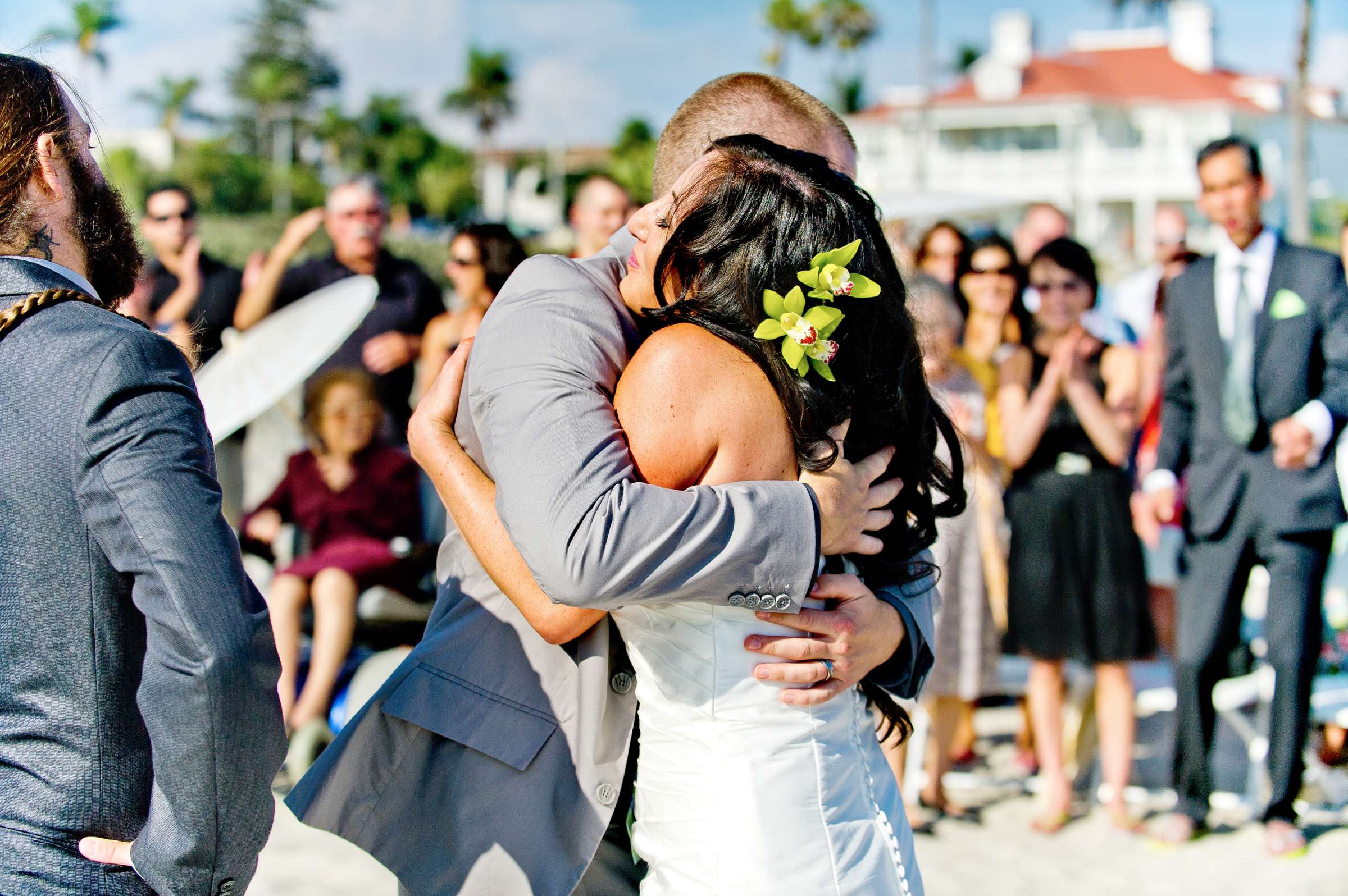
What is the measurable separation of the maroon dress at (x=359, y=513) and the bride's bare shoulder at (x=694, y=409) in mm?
3662

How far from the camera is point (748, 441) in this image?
5.80 ft

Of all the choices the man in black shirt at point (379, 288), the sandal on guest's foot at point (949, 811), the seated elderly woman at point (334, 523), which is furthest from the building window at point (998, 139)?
the sandal on guest's foot at point (949, 811)

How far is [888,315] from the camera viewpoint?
1.93m

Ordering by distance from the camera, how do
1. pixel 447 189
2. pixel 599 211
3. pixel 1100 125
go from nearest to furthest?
pixel 599 211 < pixel 1100 125 < pixel 447 189

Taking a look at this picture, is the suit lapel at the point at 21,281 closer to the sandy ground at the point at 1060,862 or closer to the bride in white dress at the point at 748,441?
the bride in white dress at the point at 748,441

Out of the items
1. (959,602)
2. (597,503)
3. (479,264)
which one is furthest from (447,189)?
(597,503)

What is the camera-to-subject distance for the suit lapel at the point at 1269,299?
4547mm

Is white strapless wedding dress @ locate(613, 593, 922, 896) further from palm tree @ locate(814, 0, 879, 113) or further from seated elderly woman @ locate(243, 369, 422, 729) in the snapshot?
palm tree @ locate(814, 0, 879, 113)

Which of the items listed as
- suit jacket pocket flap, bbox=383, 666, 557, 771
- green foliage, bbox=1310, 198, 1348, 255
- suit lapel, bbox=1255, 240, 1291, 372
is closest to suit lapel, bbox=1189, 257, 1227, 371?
suit lapel, bbox=1255, 240, 1291, 372

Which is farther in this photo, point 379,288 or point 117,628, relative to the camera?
point 379,288

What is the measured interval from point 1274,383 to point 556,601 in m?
3.76

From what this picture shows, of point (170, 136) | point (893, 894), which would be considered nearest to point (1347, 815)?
point (893, 894)

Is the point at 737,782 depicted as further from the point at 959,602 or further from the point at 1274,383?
the point at 1274,383

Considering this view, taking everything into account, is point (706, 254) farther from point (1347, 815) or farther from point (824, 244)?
point (1347, 815)
